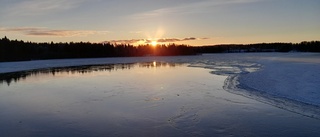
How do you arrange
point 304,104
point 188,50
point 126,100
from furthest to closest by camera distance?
point 188,50, point 126,100, point 304,104

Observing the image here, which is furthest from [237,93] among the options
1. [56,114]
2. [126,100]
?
[56,114]

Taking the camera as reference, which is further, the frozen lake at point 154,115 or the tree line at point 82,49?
the tree line at point 82,49

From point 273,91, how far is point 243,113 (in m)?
4.45

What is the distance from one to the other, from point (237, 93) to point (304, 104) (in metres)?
3.43

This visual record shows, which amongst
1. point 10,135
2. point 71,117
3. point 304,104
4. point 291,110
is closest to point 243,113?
point 291,110

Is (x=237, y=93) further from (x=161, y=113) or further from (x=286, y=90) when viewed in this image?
(x=161, y=113)

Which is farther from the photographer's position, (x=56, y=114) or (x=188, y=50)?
(x=188, y=50)

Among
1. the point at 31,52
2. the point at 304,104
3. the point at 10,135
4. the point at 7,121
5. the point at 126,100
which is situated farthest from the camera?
the point at 31,52

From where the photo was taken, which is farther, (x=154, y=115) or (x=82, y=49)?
(x=82, y=49)

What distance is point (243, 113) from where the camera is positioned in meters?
9.06

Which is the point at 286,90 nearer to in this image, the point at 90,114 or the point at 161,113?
the point at 161,113

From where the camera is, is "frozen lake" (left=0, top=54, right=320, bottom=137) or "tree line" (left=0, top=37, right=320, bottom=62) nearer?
"frozen lake" (left=0, top=54, right=320, bottom=137)

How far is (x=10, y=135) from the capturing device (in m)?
6.86

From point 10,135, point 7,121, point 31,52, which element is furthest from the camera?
point 31,52
